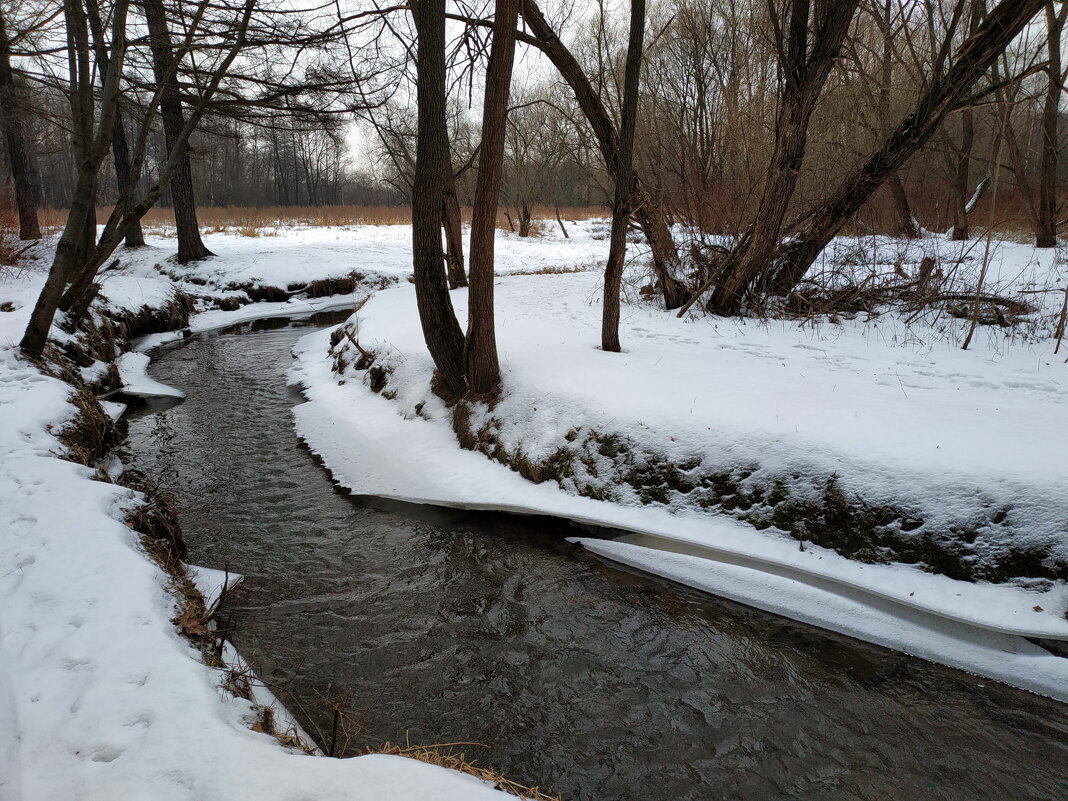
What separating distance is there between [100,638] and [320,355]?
7.54 meters

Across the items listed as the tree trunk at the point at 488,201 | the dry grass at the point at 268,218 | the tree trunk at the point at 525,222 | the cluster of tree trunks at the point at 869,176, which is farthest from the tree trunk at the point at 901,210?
the dry grass at the point at 268,218

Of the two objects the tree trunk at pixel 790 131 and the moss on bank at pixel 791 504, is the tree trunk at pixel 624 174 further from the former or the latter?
the tree trunk at pixel 790 131

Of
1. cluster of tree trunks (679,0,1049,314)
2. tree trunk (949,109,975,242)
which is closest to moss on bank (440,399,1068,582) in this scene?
cluster of tree trunks (679,0,1049,314)

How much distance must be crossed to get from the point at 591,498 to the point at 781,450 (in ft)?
4.99

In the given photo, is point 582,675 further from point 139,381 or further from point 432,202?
point 139,381

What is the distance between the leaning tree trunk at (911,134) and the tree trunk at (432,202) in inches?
198

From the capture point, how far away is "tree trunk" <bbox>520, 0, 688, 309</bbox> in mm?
7996

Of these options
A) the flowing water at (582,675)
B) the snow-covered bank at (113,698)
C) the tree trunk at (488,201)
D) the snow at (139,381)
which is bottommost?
the flowing water at (582,675)

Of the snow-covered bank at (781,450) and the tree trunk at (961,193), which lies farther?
the tree trunk at (961,193)

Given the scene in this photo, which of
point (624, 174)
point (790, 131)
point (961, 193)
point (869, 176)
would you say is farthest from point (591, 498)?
point (961, 193)

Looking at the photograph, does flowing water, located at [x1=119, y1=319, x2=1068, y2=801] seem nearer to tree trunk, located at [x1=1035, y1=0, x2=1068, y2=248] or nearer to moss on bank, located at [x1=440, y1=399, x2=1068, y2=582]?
moss on bank, located at [x1=440, y1=399, x2=1068, y2=582]

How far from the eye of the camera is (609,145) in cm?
860

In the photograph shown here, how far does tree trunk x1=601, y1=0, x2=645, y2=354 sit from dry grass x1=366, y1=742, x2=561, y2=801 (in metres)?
4.51

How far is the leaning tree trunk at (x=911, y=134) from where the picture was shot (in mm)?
6367
